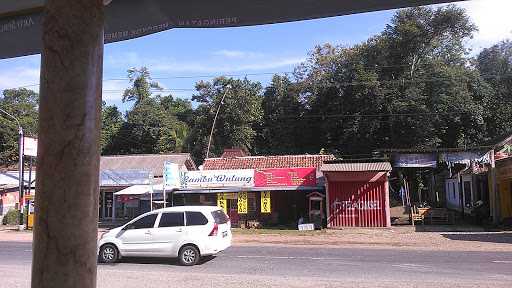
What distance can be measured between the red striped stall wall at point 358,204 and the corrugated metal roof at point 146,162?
15.9m

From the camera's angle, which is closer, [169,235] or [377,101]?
[169,235]

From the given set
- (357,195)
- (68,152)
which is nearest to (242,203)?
(357,195)

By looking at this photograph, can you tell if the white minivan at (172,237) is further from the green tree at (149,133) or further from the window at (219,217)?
the green tree at (149,133)

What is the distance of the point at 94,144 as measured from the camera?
A: 5.49ft

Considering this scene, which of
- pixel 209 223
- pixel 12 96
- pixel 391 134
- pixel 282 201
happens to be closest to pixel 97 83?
pixel 209 223

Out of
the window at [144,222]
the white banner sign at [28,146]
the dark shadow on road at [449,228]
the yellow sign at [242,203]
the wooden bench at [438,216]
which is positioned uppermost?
the white banner sign at [28,146]

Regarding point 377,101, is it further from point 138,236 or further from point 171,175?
point 138,236

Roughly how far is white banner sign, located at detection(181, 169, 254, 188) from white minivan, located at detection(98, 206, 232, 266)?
17.4 m

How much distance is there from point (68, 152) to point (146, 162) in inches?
1721

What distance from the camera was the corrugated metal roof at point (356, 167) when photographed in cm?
3030

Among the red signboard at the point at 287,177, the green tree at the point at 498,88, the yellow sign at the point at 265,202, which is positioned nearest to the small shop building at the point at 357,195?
the red signboard at the point at 287,177

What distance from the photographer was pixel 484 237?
24141 millimetres

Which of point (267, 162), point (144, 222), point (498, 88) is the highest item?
point (498, 88)

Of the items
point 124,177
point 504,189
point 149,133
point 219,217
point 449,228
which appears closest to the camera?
point 219,217
